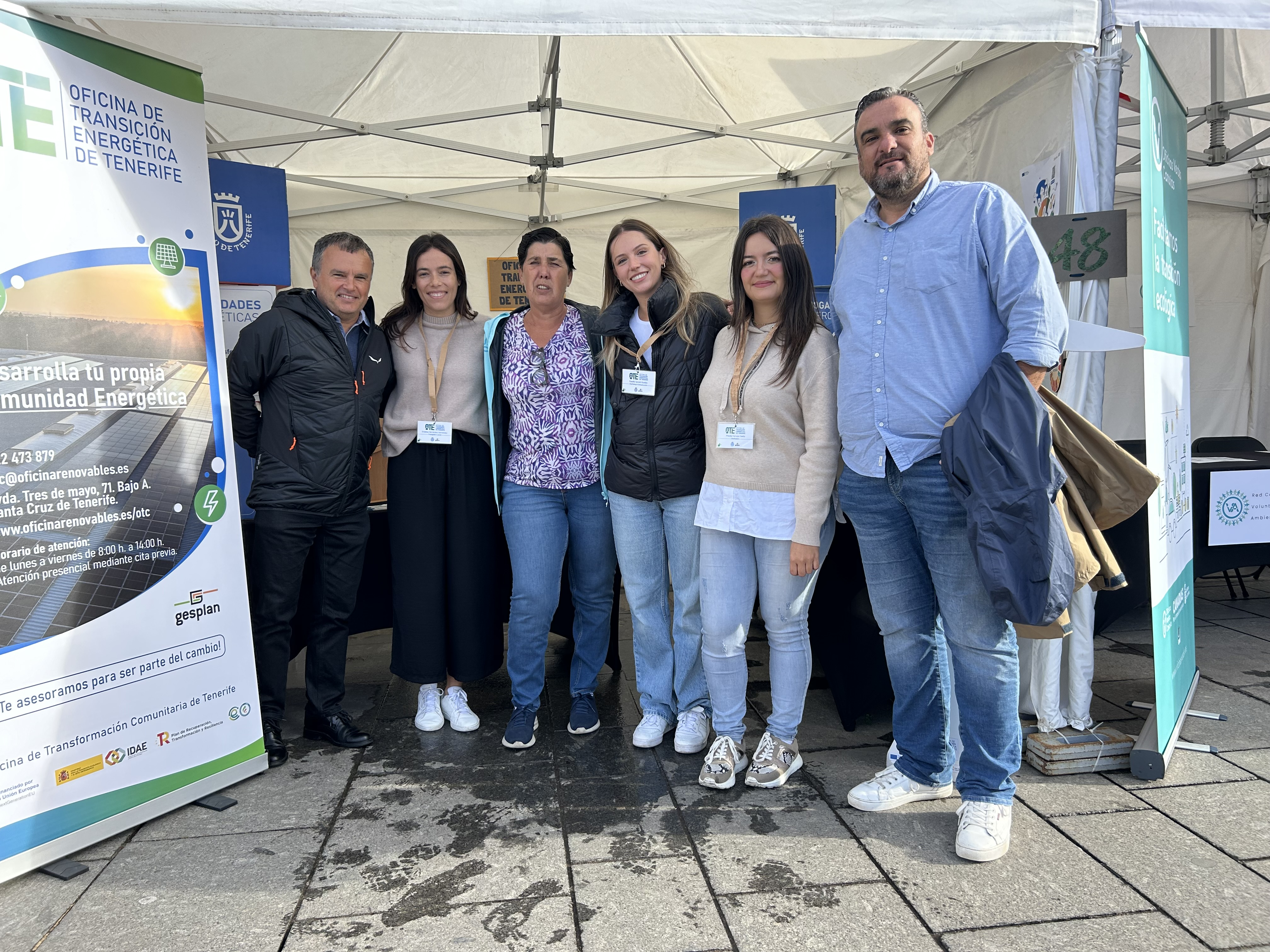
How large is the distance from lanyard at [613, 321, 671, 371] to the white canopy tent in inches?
32.5

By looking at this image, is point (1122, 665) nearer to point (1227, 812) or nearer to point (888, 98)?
point (1227, 812)

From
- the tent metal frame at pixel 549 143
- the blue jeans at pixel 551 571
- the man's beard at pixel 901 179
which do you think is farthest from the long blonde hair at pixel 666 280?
the tent metal frame at pixel 549 143

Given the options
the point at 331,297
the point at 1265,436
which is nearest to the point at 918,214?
the point at 331,297

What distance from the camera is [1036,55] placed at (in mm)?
3168

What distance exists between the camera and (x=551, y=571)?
9.41ft

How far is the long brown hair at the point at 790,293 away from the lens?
2.37 metres

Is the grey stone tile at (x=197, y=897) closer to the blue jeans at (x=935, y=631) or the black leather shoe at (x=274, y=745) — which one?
the black leather shoe at (x=274, y=745)

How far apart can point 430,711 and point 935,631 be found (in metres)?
1.81

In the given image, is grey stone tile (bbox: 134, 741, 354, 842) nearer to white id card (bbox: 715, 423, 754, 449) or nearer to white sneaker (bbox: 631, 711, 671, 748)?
white sneaker (bbox: 631, 711, 671, 748)

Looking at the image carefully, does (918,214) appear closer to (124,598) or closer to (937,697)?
(937,697)

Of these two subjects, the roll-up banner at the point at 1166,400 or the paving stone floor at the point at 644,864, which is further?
the roll-up banner at the point at 1166,400

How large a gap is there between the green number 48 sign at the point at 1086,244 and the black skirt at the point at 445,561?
202cm

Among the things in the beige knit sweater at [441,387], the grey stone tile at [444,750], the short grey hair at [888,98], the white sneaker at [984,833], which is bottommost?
the grey stone tile at [444,750]

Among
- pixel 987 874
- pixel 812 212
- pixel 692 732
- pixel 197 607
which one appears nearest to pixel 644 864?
pixel 692 732
